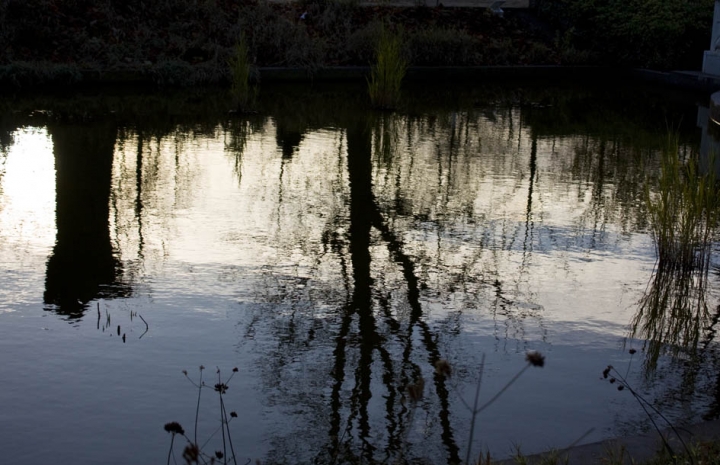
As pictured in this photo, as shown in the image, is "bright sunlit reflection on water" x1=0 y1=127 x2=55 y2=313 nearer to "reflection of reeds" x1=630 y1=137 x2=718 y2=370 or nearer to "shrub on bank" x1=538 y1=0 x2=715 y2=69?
"reflection of reeds" x1=630 y1=137 x2=718 y2=370

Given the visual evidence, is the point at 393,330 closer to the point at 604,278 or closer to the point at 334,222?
the point at 604,278

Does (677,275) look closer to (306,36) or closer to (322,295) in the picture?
(322,295)

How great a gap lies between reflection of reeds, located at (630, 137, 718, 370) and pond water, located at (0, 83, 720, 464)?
0.31 feet

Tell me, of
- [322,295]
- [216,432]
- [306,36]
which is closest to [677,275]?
[322,295]

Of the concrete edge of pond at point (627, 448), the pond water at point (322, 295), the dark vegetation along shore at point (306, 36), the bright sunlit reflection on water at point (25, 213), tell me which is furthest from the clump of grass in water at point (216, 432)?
the dark vegetation along shore at point (306, 36)

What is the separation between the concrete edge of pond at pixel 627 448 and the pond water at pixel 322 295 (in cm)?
28

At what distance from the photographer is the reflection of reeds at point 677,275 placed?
16.5ft

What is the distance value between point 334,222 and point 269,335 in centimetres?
244

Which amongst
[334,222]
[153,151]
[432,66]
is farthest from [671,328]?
[432,66]

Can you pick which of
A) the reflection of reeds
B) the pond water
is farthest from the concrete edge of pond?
the reflection of reeds

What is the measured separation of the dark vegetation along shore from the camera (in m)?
16.6

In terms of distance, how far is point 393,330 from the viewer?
4887 millimetres

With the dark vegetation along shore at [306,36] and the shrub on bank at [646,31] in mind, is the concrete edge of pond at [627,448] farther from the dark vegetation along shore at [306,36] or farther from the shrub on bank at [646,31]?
the shrub on bank at [646,31]

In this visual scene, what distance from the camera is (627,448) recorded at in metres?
3.41
